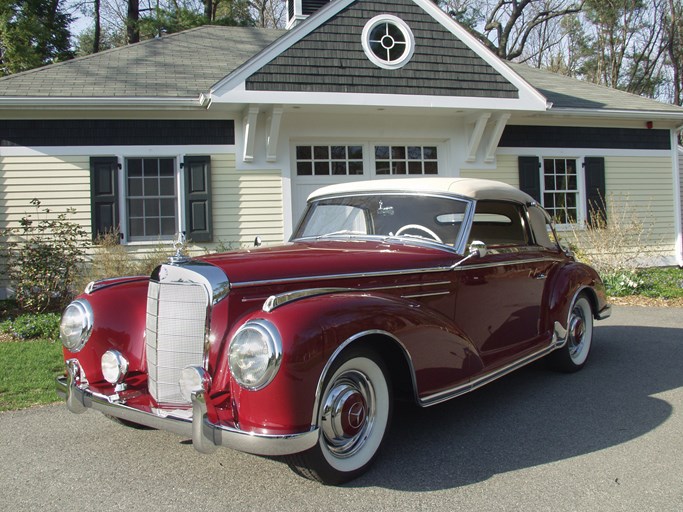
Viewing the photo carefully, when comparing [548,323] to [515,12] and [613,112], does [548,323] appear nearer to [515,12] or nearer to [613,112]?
[613,112]

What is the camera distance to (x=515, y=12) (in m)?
27.0

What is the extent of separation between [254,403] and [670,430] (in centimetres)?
282

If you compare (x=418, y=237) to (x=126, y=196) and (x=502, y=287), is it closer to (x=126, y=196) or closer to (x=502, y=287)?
(x=502, y=287)

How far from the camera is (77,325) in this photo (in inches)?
144

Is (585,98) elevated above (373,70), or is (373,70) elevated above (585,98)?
(585,98)

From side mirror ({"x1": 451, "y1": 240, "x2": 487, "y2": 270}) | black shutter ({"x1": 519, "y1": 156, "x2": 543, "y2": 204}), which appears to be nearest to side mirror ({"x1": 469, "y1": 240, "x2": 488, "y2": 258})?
side mirror ({"x1": 451, "y1": 240, "x2": 487, "y2": 270})

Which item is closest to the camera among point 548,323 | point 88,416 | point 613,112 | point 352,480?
point 352,480

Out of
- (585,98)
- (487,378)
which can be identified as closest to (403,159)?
(585,98)

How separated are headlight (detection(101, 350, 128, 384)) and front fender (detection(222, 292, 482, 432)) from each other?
0.85 metres

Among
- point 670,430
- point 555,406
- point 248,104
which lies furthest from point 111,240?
point 670,430

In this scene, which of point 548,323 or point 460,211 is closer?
point 460,211

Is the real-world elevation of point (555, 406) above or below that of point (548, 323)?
below

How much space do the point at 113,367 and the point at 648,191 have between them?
1314 cm

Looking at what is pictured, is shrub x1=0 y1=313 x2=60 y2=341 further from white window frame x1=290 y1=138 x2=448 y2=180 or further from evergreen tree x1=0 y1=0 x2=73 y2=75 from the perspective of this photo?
evergreen tree x1=0 y1=0 x2=73 y2=75
